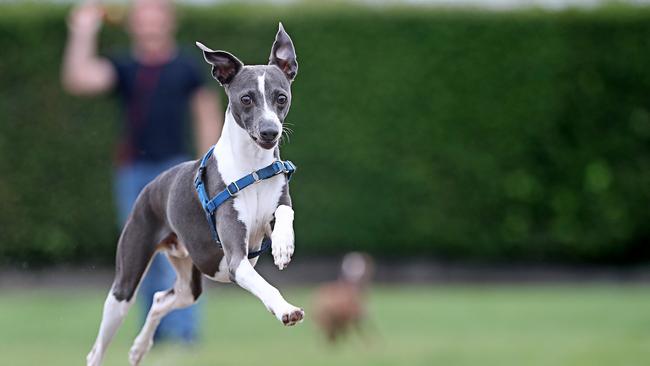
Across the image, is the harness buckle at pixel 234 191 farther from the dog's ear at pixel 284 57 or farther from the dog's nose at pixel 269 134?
the dog's ear at pixel 284 57

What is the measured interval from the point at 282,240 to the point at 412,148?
39.5ft

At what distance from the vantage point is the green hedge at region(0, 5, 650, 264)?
15180 millimetres

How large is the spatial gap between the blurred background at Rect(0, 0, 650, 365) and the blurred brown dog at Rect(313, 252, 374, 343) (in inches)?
112

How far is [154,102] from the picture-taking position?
7719mm

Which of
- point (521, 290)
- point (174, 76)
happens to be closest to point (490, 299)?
point (521, 290)

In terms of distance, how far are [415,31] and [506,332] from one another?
18.5 ft

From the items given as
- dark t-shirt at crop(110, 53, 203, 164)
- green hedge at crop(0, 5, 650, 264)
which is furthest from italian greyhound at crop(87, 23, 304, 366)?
green hedge at crop(0, 5, 650, 264)

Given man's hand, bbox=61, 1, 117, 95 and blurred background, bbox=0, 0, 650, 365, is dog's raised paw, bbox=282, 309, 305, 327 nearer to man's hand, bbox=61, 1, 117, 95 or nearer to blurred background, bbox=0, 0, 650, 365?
man's hand, bbox=61, 1, 117, 95

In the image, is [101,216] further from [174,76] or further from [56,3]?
[174,76]

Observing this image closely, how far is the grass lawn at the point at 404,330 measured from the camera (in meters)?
8.94

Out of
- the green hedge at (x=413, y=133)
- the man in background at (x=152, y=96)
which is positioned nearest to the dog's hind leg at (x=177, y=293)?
the man in background at (x=152, y=96)

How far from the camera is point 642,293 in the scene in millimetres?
14914

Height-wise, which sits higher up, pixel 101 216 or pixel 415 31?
pixel 415 31

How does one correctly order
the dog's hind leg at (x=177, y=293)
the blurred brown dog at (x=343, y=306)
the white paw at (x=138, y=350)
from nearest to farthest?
the dog's hind leg at (x=177, y=293), the white paw at (x=138, y=350), the blurred brown dog at (x=343, y=306)
